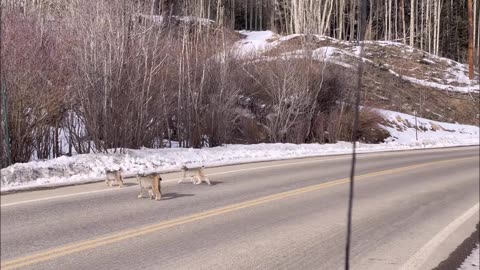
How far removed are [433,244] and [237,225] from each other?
2427 millimetres

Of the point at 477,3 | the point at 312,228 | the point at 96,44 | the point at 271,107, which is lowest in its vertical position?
the point at 312,228

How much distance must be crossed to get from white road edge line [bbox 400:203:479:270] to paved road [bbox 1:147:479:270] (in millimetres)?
15

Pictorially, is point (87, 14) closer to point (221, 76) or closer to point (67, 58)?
point (67, 58)

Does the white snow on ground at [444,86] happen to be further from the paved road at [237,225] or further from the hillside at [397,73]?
the paved road at [237,225]

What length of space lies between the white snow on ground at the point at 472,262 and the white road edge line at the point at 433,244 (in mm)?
365

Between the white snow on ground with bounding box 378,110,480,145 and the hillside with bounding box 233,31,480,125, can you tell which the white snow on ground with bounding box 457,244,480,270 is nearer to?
the hillside with bounding box 233,31,480,125

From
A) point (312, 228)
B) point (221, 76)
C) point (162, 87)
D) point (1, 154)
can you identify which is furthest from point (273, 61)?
point (312, 228)

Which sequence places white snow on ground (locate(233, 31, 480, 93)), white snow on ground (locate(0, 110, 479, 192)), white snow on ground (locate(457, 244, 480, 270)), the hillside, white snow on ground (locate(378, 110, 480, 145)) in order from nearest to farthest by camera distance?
white snow on ground (locate(457, 244, 480, 270)) < white snow on ground (locate(0, 110, 479, 192)) < white snow on ground (locate(233, 31, 480, 93)) < the hillside < white snow on ground (locate(378, 110, 480, 145))

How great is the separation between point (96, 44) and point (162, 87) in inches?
119

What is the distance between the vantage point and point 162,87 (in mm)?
16484

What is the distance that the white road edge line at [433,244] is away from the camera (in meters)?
5.52

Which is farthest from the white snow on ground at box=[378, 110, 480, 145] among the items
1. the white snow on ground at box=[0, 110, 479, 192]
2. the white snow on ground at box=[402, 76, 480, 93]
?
the white snow on ground at box=[402, 76, 480, 93]

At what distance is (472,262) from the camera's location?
5887 millimetres

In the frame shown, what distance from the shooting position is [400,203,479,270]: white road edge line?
217 inches
